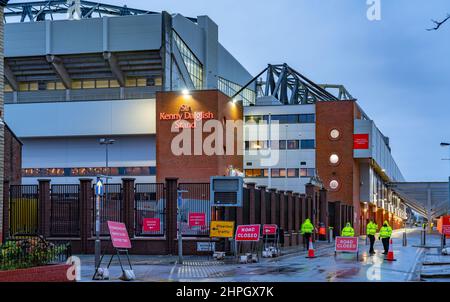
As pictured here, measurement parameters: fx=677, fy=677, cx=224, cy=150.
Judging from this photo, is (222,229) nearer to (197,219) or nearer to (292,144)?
(197,219)

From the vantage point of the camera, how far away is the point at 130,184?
33.1 m

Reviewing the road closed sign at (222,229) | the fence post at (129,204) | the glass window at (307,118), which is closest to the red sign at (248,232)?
the road closed sign at (222,229)

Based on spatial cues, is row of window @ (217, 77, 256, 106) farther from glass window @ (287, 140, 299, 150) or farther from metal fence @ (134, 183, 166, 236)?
metal fence @ (134, 183, 166, 236)

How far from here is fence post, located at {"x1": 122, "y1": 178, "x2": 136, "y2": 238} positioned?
3291 cm

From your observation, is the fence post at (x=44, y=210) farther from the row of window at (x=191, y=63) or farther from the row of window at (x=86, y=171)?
the row of window at (x=191, y=63)

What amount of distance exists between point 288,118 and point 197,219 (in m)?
56.5

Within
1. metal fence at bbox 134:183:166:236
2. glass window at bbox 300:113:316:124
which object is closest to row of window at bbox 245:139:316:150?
glass window at bbox 300:113:316:124

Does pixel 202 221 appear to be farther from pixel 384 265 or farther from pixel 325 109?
pixel 325 109

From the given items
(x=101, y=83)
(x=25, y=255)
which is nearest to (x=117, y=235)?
(x=25, y=255)

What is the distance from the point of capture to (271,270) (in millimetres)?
24219

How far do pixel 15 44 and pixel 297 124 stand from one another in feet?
118

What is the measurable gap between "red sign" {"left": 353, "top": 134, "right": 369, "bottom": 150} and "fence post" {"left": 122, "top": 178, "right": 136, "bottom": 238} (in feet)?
185

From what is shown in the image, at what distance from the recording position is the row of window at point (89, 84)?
84.6 m
